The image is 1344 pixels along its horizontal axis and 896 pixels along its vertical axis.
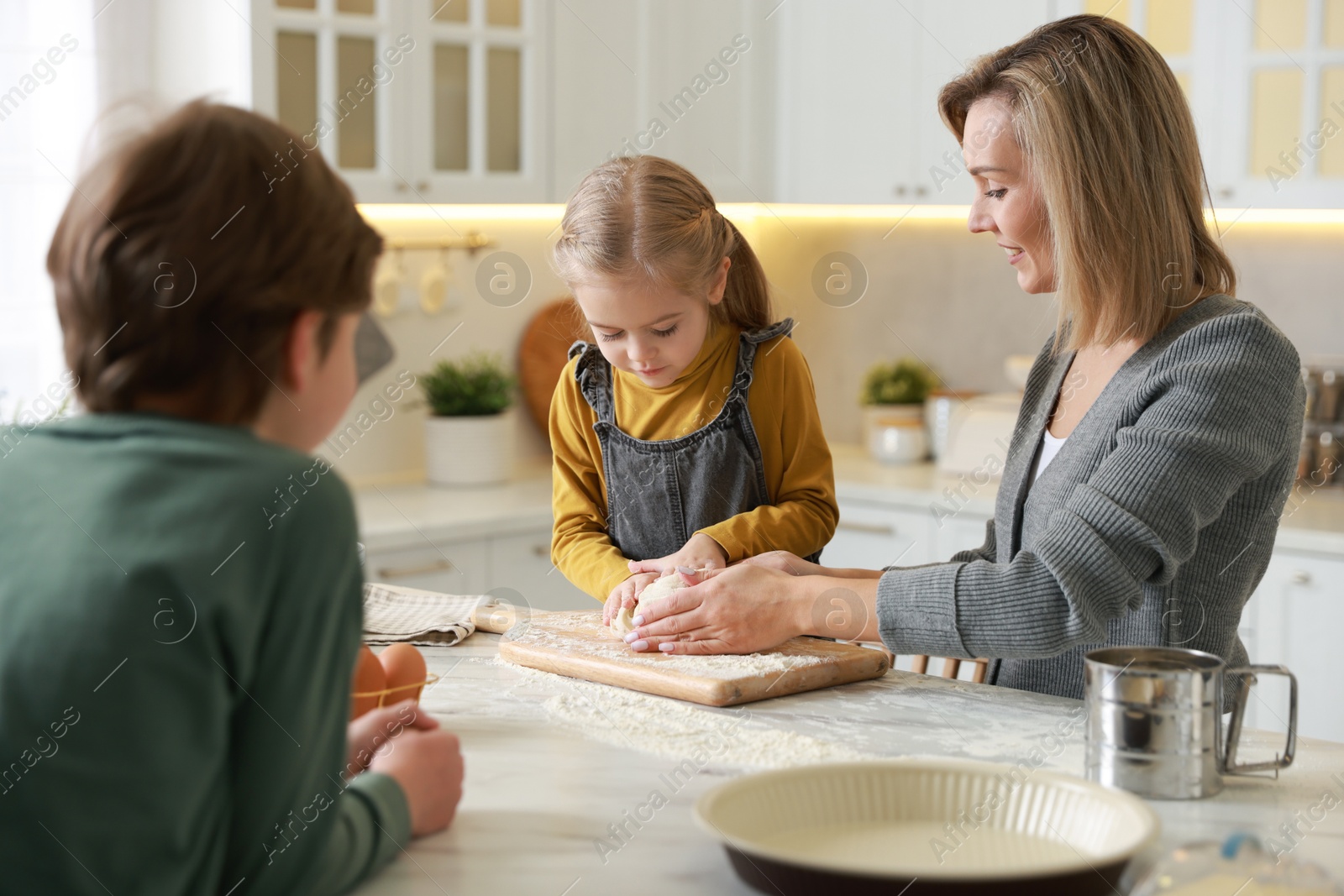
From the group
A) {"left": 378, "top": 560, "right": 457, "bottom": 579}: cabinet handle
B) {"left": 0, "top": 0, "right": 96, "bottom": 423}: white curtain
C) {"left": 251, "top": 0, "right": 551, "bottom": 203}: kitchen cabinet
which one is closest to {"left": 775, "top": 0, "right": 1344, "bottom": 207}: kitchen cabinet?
{"left": 251, "top": 0, "right": 551, "bottom": 203}: kitchen cabinet

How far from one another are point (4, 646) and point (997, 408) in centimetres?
282

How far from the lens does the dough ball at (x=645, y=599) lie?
5.01 feet

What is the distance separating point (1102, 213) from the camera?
1431 mm

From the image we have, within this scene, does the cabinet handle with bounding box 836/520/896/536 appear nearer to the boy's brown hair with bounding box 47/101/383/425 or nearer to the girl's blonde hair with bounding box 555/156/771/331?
the girl's blonde hair with bounding box 555/156/771/331

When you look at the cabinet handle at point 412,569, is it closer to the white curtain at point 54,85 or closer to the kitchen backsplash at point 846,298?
the kitchen backsplash at point 846,298

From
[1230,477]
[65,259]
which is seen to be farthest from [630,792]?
[1230,477]

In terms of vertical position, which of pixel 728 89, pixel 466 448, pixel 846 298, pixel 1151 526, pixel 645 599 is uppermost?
pixel 728 89

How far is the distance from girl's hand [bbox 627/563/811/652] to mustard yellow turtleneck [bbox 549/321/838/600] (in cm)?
24

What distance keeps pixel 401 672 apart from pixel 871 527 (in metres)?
2.19

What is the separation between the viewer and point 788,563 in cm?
159

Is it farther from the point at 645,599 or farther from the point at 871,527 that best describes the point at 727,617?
the point at 871,527

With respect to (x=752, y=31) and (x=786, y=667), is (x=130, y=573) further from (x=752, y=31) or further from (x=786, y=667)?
(x=752, y=31)

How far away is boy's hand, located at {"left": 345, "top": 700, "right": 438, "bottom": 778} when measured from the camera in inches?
40.4

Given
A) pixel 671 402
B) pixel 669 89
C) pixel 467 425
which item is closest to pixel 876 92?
pixel 669 89
